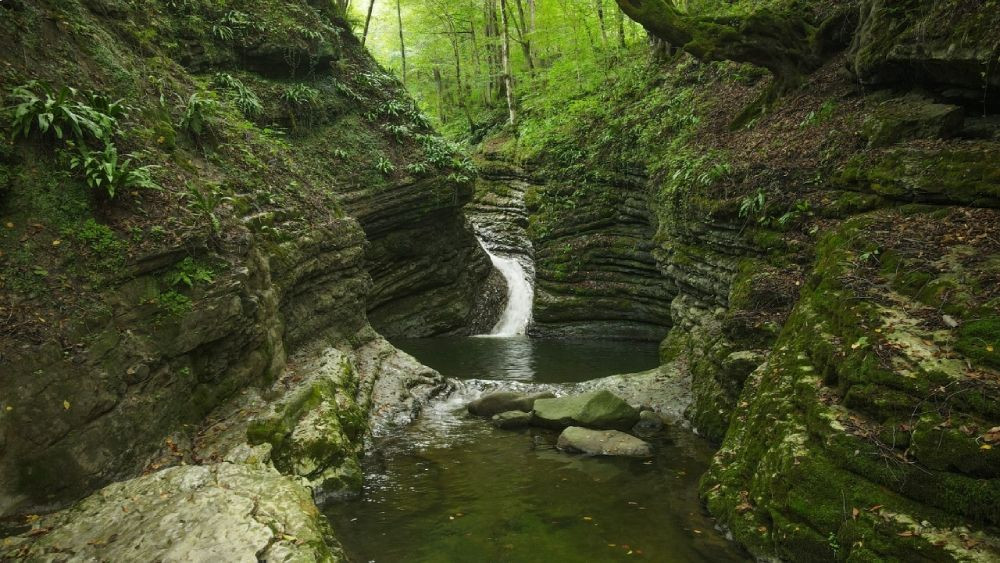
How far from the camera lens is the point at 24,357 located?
20.0 feet

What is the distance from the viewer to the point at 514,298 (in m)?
22.2

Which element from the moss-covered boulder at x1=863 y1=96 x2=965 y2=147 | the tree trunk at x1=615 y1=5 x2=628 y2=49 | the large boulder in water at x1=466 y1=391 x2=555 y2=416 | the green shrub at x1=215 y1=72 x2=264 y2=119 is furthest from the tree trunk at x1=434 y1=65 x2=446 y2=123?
the moss-covered boulder at x1=863 y1=96 x2=965 y2=147

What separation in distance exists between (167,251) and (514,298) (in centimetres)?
1525

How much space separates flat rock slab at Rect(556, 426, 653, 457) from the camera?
31.2ft

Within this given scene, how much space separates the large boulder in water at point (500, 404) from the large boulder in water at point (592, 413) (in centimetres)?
82

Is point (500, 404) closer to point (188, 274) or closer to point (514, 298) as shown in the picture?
point (188, 274)

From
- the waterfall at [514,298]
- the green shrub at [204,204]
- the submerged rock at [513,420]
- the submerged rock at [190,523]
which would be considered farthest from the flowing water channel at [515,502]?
the waterfall at [514,298]

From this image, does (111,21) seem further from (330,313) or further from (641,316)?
(641,316)

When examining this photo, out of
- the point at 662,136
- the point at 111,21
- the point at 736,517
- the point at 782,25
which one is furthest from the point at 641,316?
the point at 111,21

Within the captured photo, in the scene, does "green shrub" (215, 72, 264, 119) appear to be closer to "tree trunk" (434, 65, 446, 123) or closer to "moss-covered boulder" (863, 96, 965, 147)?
"moss-covered boulder" (863, 96, 965, 147)

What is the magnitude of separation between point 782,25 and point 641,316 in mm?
9213

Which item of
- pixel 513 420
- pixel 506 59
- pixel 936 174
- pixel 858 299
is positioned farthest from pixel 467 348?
pixel 506 59

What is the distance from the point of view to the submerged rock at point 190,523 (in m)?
4.87

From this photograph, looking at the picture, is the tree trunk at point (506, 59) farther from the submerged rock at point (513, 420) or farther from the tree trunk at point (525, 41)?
the submerged rock at point (513, 420)
